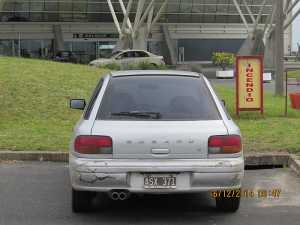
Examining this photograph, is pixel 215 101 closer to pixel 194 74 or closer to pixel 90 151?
pixel 194 74

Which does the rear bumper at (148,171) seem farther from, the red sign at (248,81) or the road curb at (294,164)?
the red sign at (248,81)

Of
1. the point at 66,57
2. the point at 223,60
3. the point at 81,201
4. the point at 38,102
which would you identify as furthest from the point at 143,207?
the point at 66,57

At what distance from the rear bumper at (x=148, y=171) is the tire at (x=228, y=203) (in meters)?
0.60

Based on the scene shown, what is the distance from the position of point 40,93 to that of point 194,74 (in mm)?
9393

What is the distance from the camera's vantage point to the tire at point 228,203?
6926mm

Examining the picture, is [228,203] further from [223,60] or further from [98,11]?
[98,11]

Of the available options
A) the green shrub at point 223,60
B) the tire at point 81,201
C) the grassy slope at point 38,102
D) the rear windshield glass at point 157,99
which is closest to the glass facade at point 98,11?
the green shrub at point 223,60

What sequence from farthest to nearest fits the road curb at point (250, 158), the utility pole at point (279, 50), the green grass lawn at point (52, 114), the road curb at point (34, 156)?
the utility pole at point (279, 50), the green grass lawn at point (52, 114), the road curb at point (34, 156), the road curb at point (250, 158)

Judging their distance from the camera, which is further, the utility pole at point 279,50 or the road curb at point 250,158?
the utility pole at point 279,50

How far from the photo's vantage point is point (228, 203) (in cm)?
695

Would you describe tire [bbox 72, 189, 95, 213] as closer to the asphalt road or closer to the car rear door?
the asphalt road

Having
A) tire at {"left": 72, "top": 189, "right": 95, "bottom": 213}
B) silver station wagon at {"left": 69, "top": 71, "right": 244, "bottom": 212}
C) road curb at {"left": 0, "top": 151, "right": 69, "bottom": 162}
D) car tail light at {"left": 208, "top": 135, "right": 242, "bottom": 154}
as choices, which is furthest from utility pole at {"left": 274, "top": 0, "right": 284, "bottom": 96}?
tire at {"left": 72, "top": 189, "right": 95, "bottom": 213}

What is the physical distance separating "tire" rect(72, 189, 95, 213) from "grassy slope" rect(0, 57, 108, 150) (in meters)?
3.73

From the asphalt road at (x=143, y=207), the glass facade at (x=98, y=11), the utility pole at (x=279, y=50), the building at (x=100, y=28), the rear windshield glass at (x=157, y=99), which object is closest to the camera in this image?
the asphalt road at (x=143, y=207)
